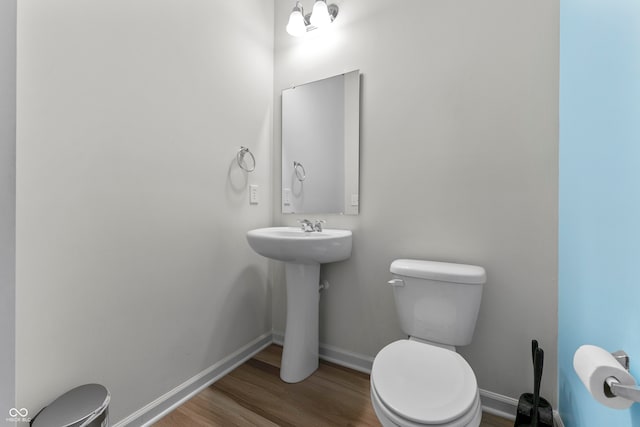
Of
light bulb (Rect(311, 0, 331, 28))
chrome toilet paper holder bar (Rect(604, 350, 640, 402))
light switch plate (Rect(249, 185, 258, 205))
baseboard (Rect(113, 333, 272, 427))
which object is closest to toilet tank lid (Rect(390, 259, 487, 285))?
chrome toilet paper holder bar (Rect(604, 350, 640, 402))

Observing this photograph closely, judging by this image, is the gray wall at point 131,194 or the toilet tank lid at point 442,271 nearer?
the gray wall at point 131,194

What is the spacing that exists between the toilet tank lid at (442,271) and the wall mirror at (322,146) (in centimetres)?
48

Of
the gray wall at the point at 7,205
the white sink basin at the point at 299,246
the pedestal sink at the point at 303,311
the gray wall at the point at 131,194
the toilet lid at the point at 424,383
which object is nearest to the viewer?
the gray wall at the point at 7,205

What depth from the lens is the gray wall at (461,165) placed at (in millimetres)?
1180

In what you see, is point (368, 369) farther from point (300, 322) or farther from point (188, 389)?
point (188, 389)

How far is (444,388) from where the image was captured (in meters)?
0.86

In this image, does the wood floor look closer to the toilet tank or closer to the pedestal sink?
the pedestal sink

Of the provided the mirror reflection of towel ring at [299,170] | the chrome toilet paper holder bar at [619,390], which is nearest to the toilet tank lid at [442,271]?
the chrome toilet paper holder bar at [619,390]

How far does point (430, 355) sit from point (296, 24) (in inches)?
75.6

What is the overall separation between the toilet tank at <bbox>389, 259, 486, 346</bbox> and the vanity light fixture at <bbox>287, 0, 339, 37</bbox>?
59.0 inches

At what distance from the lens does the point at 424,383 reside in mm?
884

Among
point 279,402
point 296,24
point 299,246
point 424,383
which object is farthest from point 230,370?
point 296,24

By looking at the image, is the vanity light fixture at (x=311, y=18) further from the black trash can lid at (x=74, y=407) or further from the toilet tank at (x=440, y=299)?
the black trash can lid at (x=74, y=407)

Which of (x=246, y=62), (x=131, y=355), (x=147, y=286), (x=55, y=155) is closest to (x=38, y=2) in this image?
(x=55, y=155)
